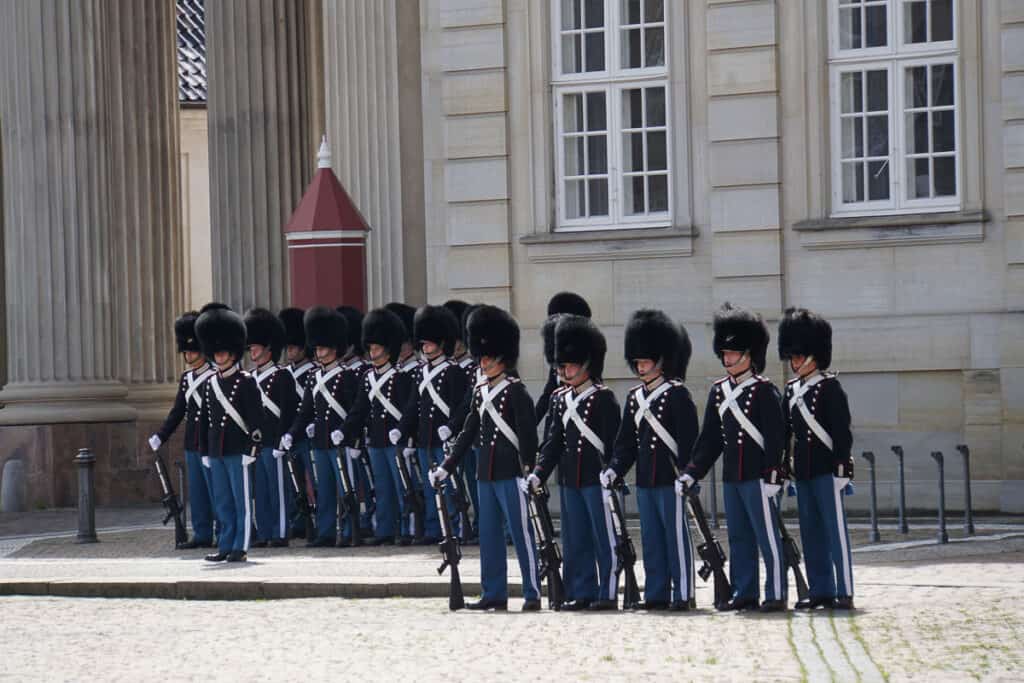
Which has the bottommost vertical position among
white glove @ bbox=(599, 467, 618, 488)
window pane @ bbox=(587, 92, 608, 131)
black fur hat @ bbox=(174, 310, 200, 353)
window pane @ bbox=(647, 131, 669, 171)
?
white glove @ bbox=(599, 467, 618, 488)

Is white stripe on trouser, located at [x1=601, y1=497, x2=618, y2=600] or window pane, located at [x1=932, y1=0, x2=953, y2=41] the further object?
window pane, located at [x1=932, y1=0, x2=953, y2=41]

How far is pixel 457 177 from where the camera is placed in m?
19.0

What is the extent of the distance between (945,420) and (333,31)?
6305 mm

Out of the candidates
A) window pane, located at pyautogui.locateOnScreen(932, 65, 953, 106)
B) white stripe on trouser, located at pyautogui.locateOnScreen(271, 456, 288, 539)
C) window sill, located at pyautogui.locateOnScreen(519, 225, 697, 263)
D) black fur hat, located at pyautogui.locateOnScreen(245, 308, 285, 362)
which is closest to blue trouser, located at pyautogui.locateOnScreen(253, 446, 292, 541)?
white stripe on trouser, located at pyautogui.locateOnScreen(271, 456, 288, 539)

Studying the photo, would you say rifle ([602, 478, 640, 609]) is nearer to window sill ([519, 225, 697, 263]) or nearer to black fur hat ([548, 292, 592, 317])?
black fur hat ([548, 292, 592, 317])

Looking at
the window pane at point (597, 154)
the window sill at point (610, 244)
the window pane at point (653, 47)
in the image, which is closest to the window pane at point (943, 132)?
the window sill at point (610, 244)

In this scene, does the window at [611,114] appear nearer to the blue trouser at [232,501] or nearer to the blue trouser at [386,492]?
the blue trouser at [386,492]

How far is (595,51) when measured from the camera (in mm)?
18812

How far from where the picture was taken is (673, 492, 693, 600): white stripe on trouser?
475 inches

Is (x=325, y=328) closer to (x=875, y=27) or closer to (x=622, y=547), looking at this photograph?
(x=875, y=27)

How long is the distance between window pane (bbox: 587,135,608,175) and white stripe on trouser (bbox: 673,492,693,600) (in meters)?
6.95

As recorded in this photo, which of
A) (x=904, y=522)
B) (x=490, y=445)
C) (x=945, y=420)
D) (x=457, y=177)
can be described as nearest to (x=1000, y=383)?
(x=945, y=420)

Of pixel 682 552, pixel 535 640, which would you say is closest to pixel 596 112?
pixel 682 552

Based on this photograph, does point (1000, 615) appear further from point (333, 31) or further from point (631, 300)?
point (333, 31)
